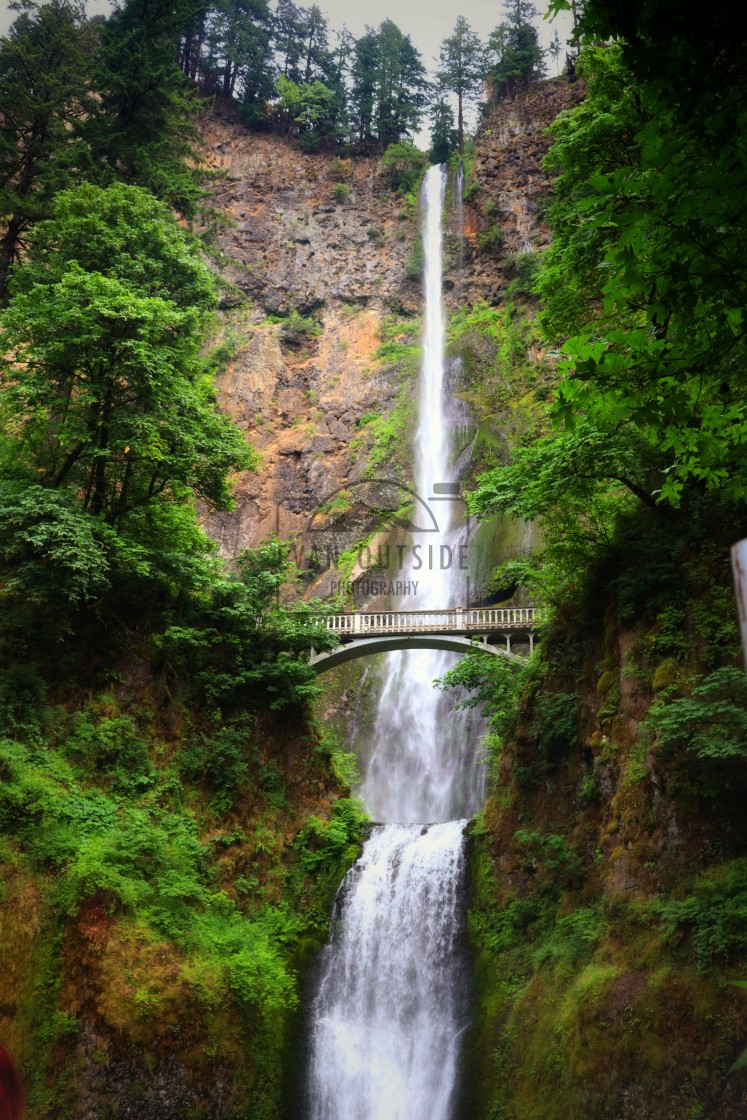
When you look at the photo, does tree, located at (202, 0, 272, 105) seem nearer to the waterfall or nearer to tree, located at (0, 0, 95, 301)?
tree, located at (0, 0, 95, 301)

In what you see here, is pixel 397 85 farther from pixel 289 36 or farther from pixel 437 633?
pixel 437 633

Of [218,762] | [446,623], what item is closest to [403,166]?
[446,623]

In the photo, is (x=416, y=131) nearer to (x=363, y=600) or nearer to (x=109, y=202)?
(x=363, y=600)

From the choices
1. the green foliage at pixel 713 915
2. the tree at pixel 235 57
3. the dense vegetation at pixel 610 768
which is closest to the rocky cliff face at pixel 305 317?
the tree at pixel 235 57

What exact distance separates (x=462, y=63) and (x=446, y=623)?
4591 centimetres

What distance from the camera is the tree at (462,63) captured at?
54.7 metres

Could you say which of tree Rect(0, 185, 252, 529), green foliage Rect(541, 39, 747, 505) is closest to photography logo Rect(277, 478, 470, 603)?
tree Rect(0, 185, 252, 529)

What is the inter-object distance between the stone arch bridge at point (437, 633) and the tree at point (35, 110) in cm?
1349

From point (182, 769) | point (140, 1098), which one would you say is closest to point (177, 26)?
point (182, 769)

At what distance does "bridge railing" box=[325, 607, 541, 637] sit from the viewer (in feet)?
83.2

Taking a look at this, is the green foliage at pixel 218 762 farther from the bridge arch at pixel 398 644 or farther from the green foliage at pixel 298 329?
the green foliage at pixel 298 329

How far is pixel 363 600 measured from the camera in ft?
111

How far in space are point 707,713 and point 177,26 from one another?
875 inches

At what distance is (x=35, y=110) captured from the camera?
63.8ft
